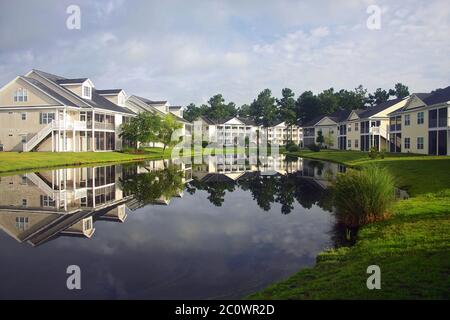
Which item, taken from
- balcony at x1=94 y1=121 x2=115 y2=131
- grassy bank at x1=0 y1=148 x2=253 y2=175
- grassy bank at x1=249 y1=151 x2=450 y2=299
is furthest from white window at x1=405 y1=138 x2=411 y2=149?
balcony at x1=94 y1=121 x2=115 y2=131

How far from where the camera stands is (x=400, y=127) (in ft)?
172

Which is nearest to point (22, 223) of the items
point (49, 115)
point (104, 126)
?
point (49, 115)

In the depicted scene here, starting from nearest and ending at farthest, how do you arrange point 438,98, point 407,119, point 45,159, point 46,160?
1. point 46,160
2. point 45,159
3. point 438,98
4. point 407,119

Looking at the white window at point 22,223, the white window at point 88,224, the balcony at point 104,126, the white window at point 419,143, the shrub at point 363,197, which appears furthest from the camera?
the balcony at point 104,126

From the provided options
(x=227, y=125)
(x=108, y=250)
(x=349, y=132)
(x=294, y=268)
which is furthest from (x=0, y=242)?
(x=227, y=125)

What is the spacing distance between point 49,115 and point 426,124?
148 ft

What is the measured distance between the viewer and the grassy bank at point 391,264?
668 centimetres

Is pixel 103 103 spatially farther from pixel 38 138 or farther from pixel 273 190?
pixel 273 190

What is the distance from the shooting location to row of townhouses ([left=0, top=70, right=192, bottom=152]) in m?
45.8

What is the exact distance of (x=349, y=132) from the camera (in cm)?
7150

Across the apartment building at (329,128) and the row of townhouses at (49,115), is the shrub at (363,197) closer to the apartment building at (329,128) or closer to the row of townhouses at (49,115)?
the row of townhouses at (49,115)

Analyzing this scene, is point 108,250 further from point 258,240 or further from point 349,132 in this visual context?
point 349,132

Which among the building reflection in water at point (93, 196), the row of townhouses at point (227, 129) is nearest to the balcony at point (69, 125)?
the building reflection in water at point (93, 196)

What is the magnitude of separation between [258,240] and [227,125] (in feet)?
355
